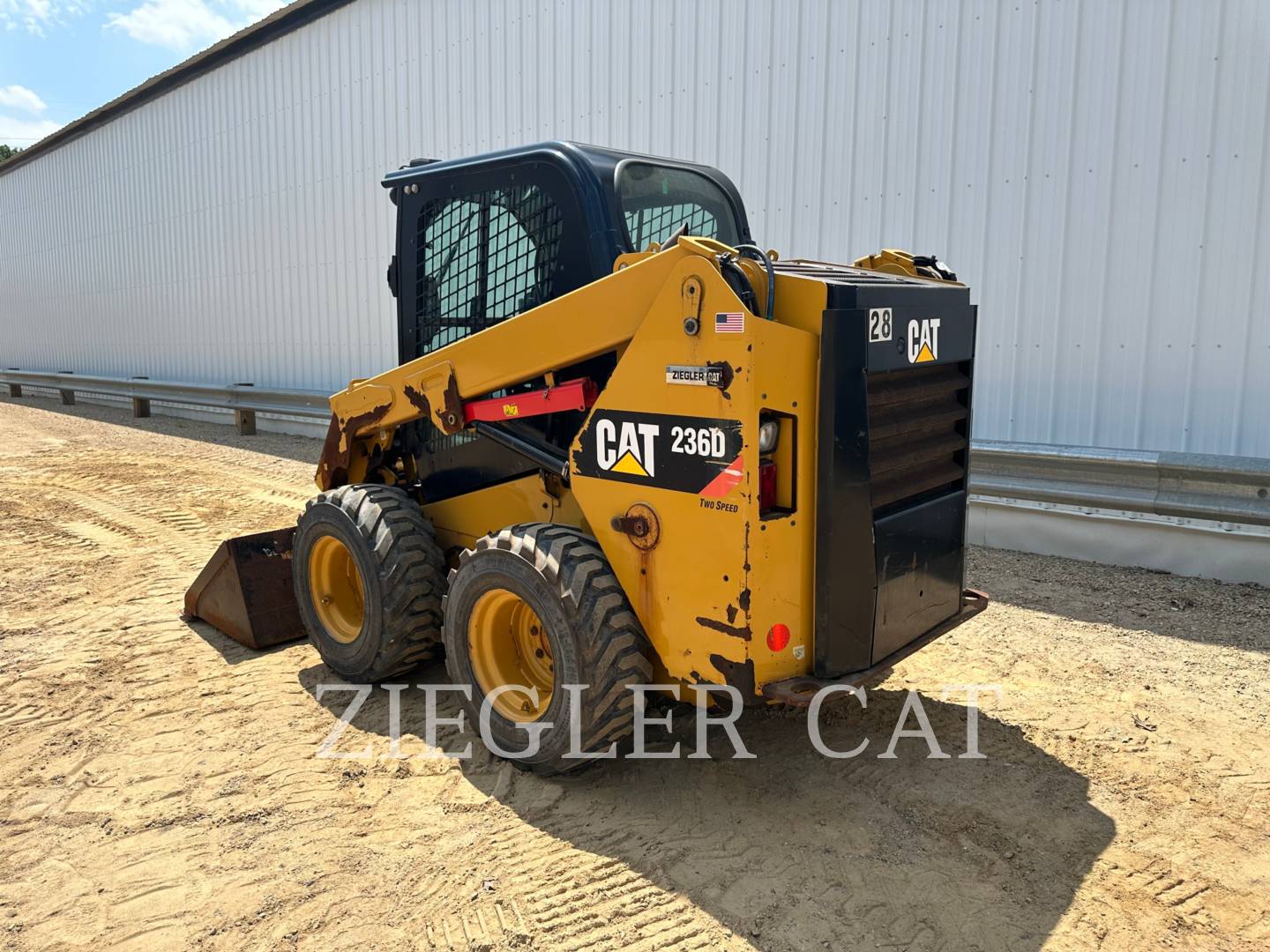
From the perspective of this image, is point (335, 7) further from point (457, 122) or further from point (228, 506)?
point (228, 506)

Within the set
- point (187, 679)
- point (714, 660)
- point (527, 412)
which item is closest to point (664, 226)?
point (527, 412)

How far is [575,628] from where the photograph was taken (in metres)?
3.24

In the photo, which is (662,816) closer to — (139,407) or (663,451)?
(663,451)

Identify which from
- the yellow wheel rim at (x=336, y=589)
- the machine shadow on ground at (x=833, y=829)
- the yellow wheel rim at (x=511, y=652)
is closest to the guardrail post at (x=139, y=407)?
the yellow wheel rim at (x=336, y=589)

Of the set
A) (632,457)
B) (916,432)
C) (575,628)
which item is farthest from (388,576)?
(916,432)

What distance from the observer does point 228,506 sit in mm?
8398

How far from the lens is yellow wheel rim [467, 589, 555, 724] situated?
3.65 m

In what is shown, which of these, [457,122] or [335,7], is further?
[335,7]

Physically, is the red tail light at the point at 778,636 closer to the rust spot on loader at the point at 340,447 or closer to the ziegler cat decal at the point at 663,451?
the ziegler cat decal at the point at 663,451

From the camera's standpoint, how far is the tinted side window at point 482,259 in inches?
155

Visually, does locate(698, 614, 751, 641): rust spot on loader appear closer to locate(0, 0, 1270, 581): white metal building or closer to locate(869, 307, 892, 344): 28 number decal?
locate(869, 307, 892, 344): 28 number decal

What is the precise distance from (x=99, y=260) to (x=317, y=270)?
28.8ft

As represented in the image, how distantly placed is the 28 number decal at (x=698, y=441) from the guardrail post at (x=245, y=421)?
12.3 meters

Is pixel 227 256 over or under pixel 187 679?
over
